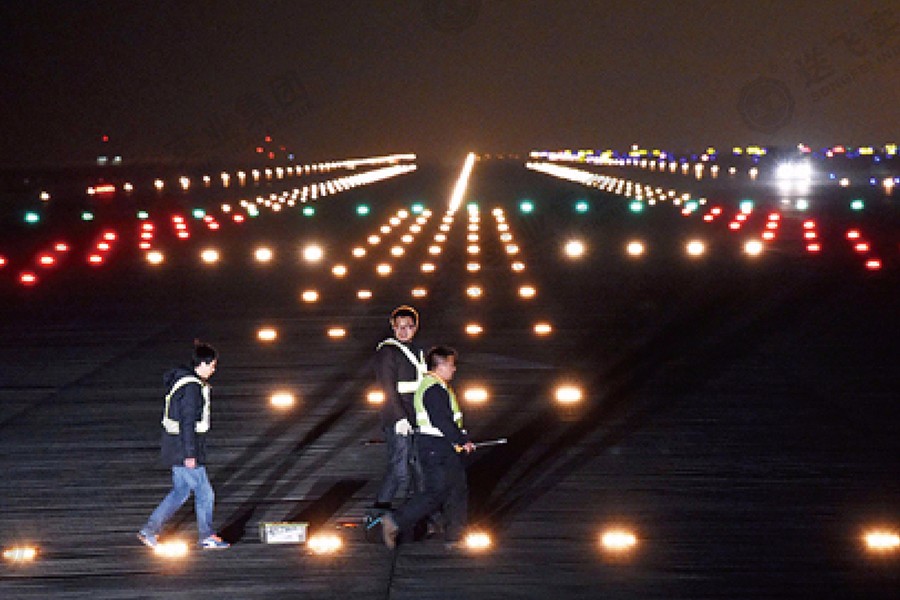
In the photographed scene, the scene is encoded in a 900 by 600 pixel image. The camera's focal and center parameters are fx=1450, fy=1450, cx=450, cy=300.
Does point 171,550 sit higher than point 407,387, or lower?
lower

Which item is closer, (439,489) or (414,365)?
(439,489)

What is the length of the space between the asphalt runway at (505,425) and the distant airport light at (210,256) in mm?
1021

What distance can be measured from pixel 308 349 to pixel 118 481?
26.6 feet

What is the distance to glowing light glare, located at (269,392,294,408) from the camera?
52.5ft

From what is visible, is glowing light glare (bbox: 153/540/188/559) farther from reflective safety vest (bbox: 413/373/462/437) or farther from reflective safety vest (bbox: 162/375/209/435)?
reflective safety vest (bbox: 413/373/462/437)

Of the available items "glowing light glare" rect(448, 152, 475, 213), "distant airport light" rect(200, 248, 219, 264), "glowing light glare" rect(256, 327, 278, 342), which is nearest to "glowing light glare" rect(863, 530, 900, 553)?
"glowing light glare" rect(256, 327, 278, 342)

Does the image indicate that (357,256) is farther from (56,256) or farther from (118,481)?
(118,481)

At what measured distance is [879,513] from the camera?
11109 mm

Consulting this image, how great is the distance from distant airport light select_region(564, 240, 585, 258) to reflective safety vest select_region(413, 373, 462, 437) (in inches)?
944

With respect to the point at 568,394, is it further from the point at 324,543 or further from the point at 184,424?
the point at 184,424

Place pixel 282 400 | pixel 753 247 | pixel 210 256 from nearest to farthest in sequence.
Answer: pixel 282 400
pixel 210 256
pixel 753 247

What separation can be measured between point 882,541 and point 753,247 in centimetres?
2522

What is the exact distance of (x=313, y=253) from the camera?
34.2 m

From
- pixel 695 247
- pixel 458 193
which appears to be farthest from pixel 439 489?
pixel 458 193
